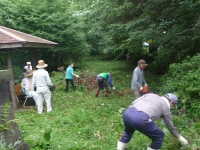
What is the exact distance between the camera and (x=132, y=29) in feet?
30.9

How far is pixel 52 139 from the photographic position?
4.83m

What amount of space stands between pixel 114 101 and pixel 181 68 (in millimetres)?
2783

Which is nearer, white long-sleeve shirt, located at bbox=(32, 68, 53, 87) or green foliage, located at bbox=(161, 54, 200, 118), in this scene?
green foliage, located at bbox=(161, 54, 200, 118)

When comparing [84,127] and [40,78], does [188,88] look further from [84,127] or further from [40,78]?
[40,78]

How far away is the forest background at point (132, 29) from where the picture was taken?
7.62 metres

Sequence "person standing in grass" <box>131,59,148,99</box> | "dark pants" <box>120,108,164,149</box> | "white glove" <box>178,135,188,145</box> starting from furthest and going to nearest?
"person standing in grass" <box>131,59,148,99</box> < "white glove" <box>178,135,188,145</box> < "dark pants" <box>120,108,164,149</box>

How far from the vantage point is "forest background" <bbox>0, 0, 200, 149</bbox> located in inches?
300

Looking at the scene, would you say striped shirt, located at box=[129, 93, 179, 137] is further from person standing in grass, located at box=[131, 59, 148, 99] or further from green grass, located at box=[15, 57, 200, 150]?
person standing in grass, located at box=[131, 59, 148, 99]

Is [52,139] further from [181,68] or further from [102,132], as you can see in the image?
[181,68]

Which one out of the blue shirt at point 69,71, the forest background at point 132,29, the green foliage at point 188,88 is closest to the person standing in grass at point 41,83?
the blue shirt at point 69,71

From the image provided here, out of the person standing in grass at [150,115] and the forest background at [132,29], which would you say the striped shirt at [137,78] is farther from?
the person standing in grass at [150,115]

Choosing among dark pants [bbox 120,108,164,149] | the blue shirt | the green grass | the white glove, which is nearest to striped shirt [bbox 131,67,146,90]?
the green grass

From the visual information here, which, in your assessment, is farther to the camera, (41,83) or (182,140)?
(41,83)

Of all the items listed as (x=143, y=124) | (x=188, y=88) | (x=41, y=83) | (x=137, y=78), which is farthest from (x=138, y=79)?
(x=143, y=124)
